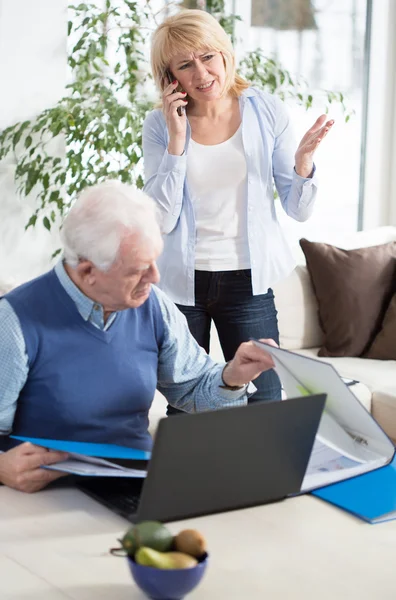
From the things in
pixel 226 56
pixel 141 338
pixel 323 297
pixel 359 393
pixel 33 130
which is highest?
pixel 226 56

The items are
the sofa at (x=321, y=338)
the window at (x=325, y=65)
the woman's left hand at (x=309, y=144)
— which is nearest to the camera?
the woman's left hand at (x=309, y=144)

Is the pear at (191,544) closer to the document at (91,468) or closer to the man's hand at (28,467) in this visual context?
the document at (91,468)

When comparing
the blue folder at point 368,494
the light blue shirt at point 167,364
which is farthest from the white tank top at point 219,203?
the blue folder at point 368,494

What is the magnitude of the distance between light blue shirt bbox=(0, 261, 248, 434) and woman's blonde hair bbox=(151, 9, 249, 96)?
890mm

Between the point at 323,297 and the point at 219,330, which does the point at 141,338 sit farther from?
the point at 323,297

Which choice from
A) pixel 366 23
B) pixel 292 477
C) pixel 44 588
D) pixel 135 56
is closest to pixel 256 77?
pixel 135 56

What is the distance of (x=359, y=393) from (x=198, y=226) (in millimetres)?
1034

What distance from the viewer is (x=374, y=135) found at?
4.77 metres

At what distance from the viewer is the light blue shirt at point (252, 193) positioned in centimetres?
262

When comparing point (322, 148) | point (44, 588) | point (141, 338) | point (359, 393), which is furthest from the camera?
point (322, 148)

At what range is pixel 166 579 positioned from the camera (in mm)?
1187

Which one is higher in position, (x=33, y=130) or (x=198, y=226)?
(x=33, y=130)

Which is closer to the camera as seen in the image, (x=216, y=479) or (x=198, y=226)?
(x=216, y=479)

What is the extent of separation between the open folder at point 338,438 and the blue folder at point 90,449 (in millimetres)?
300
